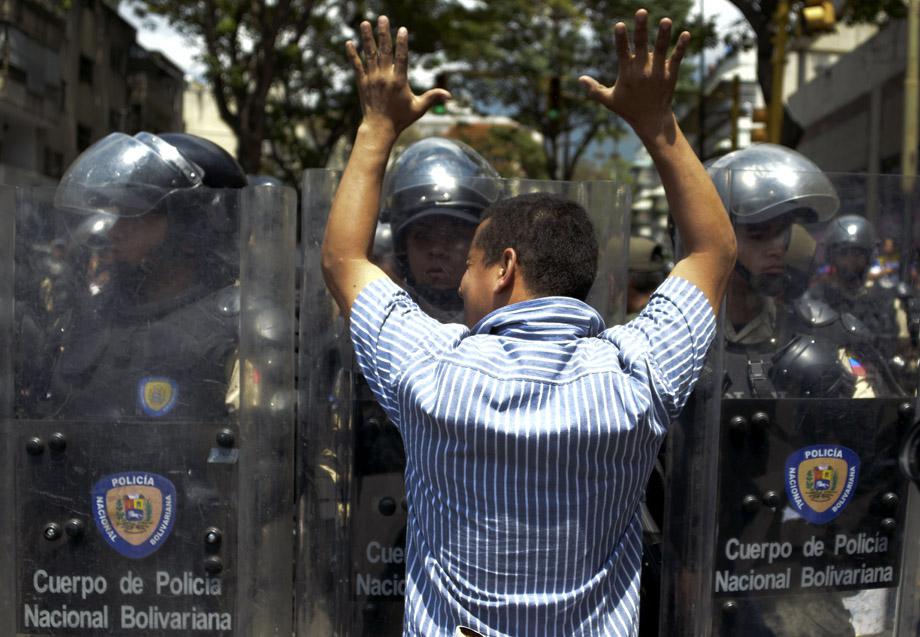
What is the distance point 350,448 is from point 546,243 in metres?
0.91

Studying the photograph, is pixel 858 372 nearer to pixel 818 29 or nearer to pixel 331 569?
pixel 331 569

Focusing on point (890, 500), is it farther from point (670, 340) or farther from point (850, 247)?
point (670, 340)

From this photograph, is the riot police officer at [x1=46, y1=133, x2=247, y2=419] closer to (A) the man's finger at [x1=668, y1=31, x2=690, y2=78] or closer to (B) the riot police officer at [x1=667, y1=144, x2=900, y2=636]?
(A) the man's finger at [x1=668, y1=31, x2=690, y2=78]

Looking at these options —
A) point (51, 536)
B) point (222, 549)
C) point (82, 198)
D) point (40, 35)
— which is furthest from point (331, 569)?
point (40, 35)

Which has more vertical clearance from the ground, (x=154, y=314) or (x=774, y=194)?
(x=774, y=194)

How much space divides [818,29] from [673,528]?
33.7 feet

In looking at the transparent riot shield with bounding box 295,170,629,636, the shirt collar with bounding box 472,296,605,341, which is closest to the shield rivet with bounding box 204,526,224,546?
the transparent riot shield with bounding box 295,170,629,636

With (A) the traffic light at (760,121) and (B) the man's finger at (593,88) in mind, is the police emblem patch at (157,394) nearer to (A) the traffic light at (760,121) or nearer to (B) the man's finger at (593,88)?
(B) the man's finger at (593,88)

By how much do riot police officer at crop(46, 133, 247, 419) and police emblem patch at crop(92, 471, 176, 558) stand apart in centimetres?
17

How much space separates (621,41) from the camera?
212 cm

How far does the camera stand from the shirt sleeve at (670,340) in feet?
6.80

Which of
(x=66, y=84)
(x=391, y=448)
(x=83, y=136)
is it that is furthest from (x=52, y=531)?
(x=83, y=136)

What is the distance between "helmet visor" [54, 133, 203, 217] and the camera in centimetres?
269

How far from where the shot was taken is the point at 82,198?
8.91 ft
